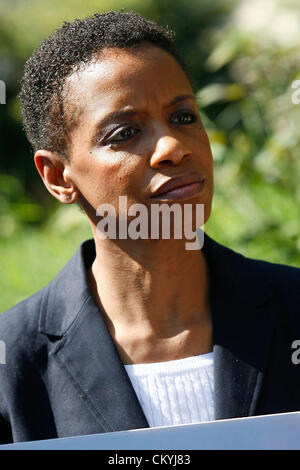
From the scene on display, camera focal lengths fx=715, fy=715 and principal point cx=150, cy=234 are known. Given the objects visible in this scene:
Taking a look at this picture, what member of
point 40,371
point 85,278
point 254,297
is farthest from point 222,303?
point 40,371

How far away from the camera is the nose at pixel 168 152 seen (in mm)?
1796

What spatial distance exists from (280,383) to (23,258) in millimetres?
3072

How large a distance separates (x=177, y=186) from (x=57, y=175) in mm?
450

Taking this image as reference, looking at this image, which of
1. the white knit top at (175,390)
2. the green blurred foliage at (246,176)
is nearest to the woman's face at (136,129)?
the white knit top at (175,390)

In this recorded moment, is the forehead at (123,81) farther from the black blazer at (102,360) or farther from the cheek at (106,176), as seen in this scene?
the black blazer at (102,360)

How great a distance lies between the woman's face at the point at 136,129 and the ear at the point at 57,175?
0.13 m

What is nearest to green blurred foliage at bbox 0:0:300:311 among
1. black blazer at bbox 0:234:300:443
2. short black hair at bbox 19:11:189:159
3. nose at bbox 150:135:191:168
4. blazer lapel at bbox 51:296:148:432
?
short black hair at bbox 19:11:189:159

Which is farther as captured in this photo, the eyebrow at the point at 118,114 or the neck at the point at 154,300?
the neck at the point at 154,300

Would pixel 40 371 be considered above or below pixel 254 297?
below

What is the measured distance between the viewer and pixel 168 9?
7.28 m

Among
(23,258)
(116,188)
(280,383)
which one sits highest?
(23,258)

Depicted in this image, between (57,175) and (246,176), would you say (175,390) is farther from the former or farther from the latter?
(246,176)

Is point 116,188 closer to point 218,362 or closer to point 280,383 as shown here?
point 218,362

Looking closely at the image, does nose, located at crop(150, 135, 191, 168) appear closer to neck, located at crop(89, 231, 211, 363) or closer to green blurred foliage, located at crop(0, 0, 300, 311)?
neck, located at crop(89, 231, 211, 363)
